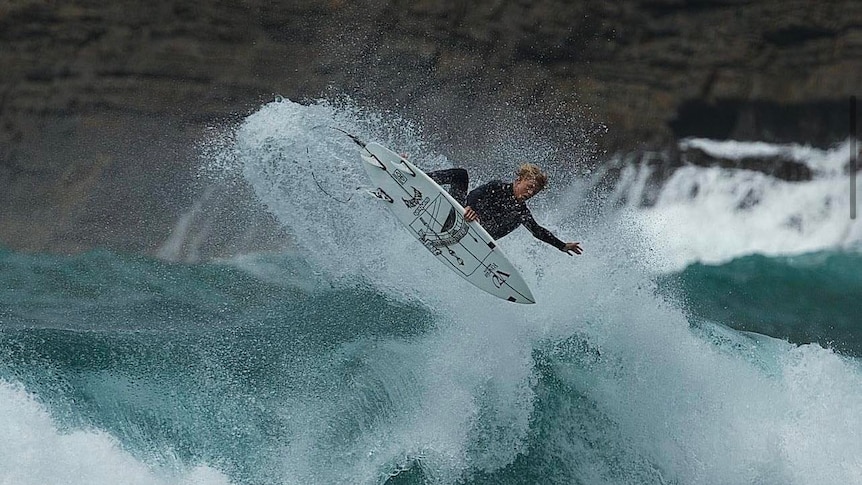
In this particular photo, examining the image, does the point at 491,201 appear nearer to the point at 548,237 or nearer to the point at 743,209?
the point at 548,237

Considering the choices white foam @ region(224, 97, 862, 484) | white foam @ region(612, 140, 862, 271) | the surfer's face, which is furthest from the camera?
white foam @ region(612, 140, 862, 271)

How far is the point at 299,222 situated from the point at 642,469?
3400 millimetres

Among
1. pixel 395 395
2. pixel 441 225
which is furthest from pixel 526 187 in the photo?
pixel 395 395

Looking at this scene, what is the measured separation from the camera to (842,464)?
6012 mm

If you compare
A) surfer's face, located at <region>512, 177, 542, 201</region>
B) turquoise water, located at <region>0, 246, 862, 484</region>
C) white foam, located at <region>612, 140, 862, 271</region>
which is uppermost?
surfer's face, located at <region>512, 177, 542, 201</region>

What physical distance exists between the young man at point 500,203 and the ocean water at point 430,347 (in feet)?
2.52

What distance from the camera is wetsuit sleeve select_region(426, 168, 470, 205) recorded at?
5668 mm

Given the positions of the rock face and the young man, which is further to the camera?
the rock face

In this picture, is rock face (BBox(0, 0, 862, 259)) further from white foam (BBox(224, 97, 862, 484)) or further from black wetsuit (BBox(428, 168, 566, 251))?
black wetsuit (BBox(428, 168, 566, 251))

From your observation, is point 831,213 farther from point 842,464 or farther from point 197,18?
point 197,18

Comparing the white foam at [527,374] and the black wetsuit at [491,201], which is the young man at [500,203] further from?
the white foam at [527,374]

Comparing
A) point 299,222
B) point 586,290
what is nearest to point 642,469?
point 586,290

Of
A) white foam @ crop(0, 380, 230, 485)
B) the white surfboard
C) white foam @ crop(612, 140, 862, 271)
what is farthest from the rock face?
white foam @ crop(0, 380, 230, 485)

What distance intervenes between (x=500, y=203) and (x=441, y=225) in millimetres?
453
